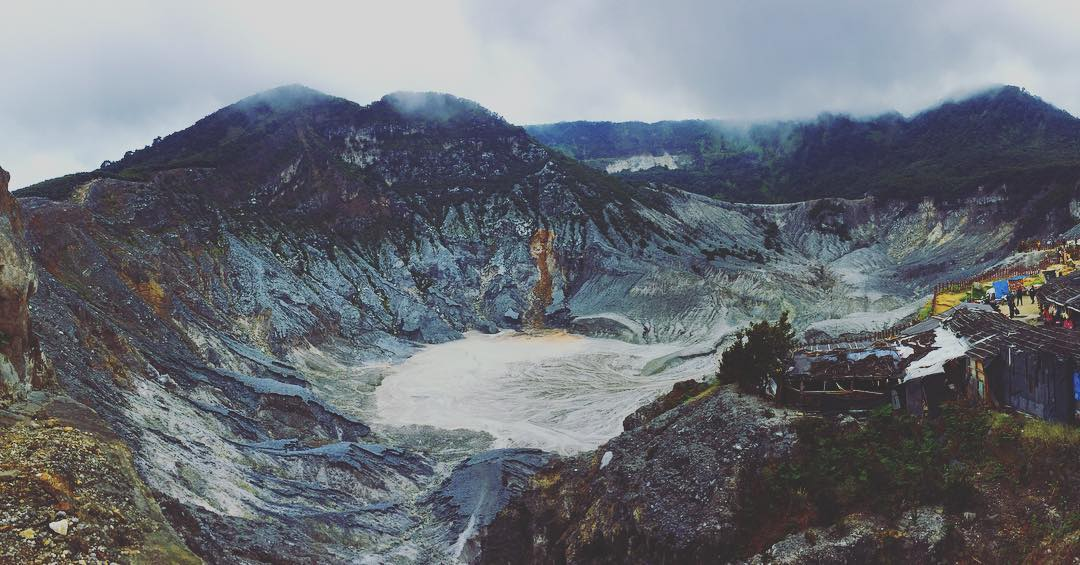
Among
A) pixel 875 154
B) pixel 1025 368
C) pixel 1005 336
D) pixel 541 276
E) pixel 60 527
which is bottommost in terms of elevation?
pixel 541 276

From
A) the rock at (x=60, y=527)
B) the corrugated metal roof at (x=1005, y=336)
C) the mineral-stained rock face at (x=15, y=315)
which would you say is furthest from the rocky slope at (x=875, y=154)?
the rock at (x=60, y=527)

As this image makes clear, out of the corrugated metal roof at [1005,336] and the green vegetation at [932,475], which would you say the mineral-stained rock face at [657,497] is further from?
the corrugated metal roof at [1005,336]

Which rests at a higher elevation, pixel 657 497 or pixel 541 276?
pixel 541 276

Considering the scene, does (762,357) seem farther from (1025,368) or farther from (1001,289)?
(1001,289)

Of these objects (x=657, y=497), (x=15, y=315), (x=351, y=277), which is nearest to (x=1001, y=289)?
(x=657, y=497)

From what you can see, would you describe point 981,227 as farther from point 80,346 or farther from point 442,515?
point 80,346
